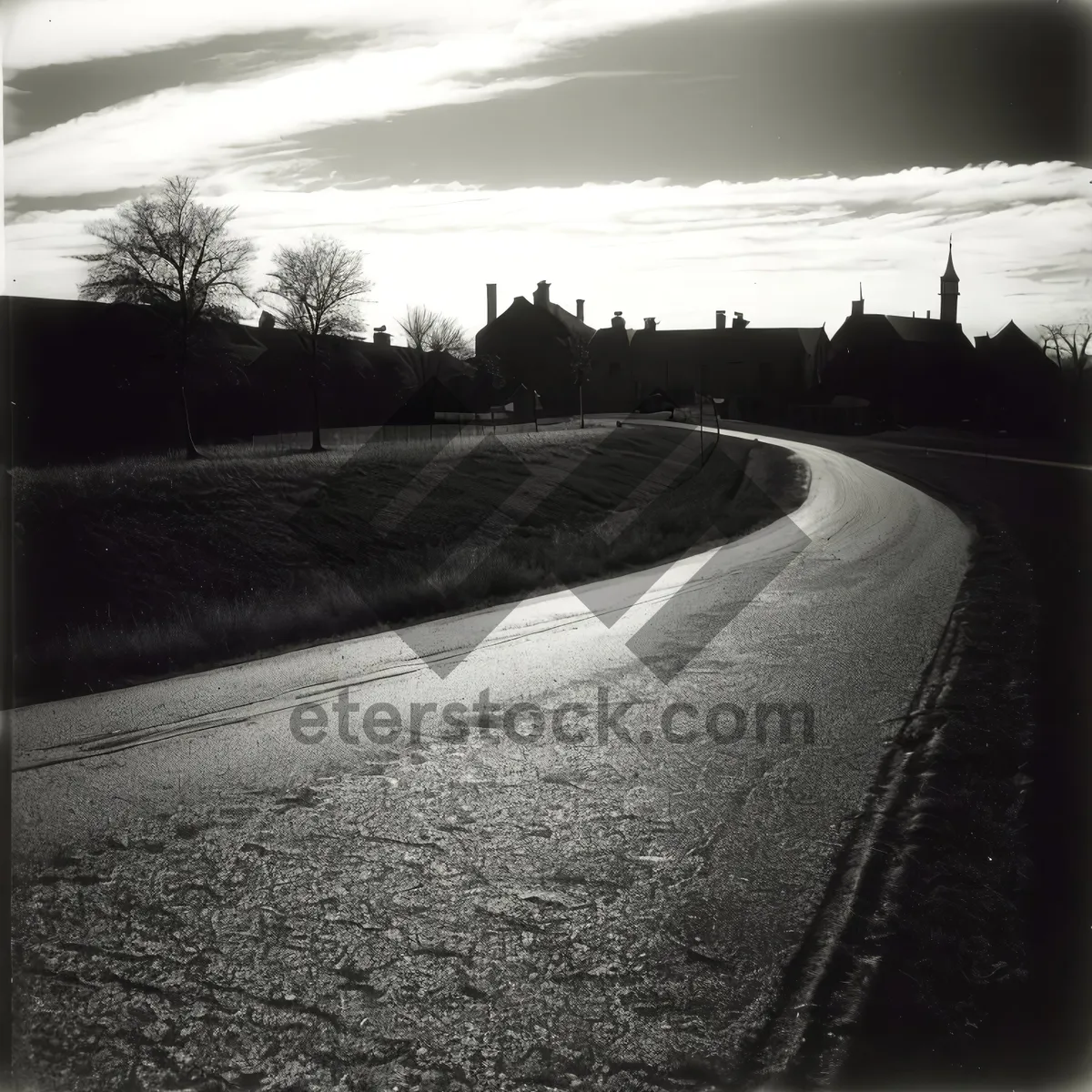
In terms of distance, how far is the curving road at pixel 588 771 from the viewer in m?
4.39

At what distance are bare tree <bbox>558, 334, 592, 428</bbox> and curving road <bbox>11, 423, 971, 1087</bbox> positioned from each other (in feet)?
214

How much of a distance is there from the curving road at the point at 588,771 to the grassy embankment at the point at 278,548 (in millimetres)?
1387

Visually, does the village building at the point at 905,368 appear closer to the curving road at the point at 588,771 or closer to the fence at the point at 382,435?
the fence at the point at 382,435

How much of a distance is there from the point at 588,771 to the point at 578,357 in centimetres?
7320

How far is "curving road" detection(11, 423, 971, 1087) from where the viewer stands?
439cm

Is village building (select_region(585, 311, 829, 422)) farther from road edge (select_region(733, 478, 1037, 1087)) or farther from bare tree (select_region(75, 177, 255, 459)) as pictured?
road edge (select_region(733, 478, 1037, 1087))

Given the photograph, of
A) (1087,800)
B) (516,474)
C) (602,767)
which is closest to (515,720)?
(602,767)

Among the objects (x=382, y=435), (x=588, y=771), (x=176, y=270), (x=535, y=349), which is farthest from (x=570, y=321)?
(x=588, y=771)

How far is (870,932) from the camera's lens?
4.54 metres

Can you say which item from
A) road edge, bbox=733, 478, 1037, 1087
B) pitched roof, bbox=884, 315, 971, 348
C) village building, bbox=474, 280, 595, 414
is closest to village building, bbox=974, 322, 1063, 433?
pitched roof, bbox=884, 315, 971, 348

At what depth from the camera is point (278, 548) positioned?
21734mm

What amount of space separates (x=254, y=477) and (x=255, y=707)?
18173mm

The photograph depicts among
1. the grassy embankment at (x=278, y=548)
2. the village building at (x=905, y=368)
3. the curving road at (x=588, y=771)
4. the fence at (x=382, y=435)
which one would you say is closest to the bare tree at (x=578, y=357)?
the village building at (x=905, y=368)

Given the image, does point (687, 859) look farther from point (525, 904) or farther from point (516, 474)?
point (516, 474)
